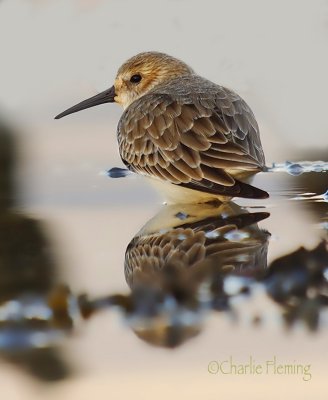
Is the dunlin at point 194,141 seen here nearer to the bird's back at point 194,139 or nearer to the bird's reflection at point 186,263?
the bird's back at point 194,139

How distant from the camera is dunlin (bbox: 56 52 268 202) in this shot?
657 centimetres

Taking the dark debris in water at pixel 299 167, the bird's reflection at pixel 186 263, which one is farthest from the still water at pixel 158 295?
the dark debris in water at pixel 299 167

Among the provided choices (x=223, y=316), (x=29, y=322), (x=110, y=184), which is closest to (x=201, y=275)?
(x=223, y=316)

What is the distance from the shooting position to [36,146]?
972cm

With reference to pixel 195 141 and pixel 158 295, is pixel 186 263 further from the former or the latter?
pixel 195 141

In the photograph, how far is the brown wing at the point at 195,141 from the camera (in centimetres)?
657

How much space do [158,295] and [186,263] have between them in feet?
1.65

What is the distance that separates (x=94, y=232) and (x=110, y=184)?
1.57m

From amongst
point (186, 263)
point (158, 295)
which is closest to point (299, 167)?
point (186, 263)

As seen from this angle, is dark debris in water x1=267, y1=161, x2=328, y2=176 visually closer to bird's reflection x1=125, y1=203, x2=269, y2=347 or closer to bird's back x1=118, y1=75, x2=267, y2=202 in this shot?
bird's back x1=118, y1=75, x2=267, y2=202

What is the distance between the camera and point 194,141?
22.2ft

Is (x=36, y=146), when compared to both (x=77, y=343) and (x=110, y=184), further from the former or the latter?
(x=77, y=343)

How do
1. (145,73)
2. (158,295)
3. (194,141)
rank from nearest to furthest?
1. (158,295)
2. (194,141)
3. (145,73)

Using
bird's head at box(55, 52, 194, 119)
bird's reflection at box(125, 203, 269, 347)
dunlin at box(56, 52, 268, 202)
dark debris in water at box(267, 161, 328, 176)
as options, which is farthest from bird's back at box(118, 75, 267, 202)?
dark debris in water at box(267, 161, 328, 176)
